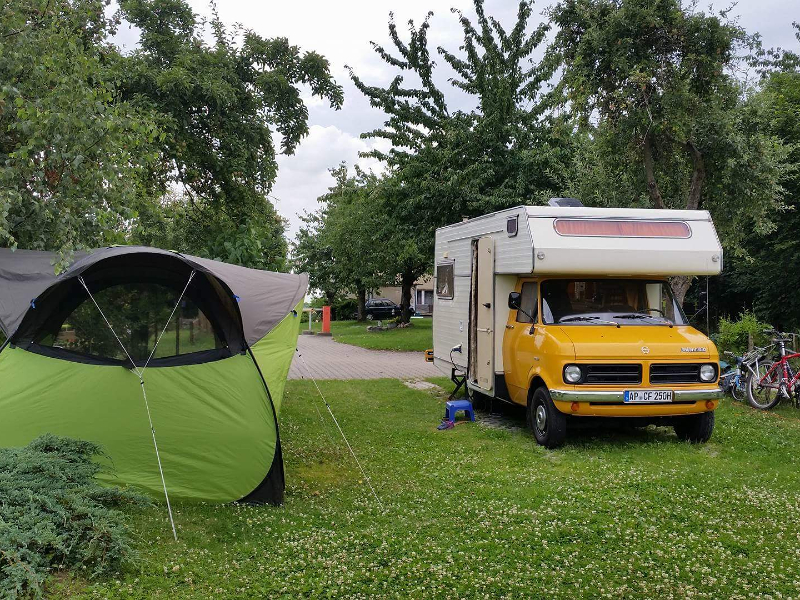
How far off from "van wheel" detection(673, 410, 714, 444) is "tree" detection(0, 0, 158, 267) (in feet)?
22.6

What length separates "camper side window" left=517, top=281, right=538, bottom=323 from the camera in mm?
8789

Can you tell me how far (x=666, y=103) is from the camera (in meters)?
11.8

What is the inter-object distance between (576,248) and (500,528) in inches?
154

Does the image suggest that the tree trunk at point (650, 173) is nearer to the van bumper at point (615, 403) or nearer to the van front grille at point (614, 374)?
the van bumper at point (615, 403)

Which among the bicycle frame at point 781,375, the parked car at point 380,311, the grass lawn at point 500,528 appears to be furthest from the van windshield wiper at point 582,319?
the parked car at point 380,311

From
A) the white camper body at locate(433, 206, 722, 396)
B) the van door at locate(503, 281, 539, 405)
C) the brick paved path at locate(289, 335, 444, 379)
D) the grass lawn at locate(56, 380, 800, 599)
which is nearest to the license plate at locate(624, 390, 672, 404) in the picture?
the grass lawn at locate(56, 380, 800, 599)

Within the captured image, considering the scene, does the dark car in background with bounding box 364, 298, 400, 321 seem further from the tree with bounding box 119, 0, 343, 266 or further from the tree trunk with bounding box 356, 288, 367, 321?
the tree with bounding box 119, 0, 343, 266

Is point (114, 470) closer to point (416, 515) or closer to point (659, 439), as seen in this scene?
point (416, 515)

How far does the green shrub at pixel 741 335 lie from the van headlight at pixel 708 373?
4746 mm

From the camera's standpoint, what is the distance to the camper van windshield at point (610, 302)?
28.0 ft

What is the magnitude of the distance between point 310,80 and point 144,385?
9.35 m

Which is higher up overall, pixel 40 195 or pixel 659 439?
pixel 40 195

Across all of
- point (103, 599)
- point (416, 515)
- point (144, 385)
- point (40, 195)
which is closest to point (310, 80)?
point (40, 195)

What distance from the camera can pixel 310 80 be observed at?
44.9 ft
